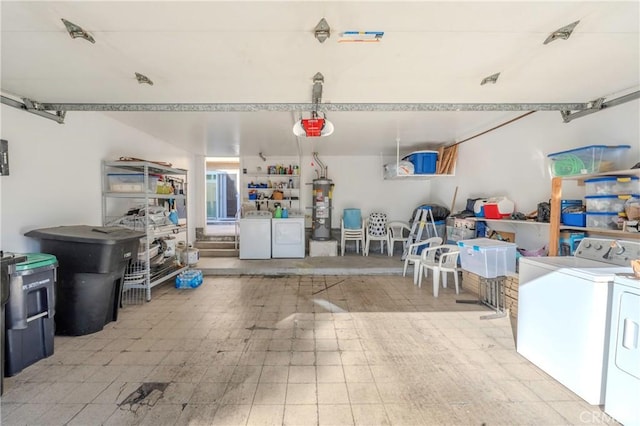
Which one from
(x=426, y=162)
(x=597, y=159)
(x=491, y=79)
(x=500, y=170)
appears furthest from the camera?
(x=426, y=162)

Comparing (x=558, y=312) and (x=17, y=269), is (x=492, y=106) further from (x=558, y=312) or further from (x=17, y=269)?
(x=17, y=269)

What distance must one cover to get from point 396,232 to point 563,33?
17.0ft

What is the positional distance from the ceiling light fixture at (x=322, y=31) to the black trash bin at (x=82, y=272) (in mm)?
2609

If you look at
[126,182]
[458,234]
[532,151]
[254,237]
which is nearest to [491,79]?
[532,151]

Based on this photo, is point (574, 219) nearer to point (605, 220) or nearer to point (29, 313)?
point (605, 220)

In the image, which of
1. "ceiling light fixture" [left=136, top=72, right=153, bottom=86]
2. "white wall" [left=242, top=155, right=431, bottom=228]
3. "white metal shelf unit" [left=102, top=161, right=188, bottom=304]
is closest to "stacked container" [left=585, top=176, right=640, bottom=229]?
"ceiling light fixture" [left=136, top=72, right=153, bottom=86]

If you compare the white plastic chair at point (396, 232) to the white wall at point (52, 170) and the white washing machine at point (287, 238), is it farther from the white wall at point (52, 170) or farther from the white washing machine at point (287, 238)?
the white wall at point (52, 170)

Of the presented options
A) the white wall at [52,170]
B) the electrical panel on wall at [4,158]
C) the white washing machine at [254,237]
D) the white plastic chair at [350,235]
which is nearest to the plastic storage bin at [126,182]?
the white wall at [52,170]

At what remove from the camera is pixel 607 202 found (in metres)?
2.26

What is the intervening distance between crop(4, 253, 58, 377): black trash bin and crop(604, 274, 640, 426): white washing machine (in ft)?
13.4

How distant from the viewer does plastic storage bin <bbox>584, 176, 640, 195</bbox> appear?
2.17 meters

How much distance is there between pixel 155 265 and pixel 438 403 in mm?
4132

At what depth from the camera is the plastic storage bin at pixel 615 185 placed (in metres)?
2.17

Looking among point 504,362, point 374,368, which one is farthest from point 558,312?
point 374,368
